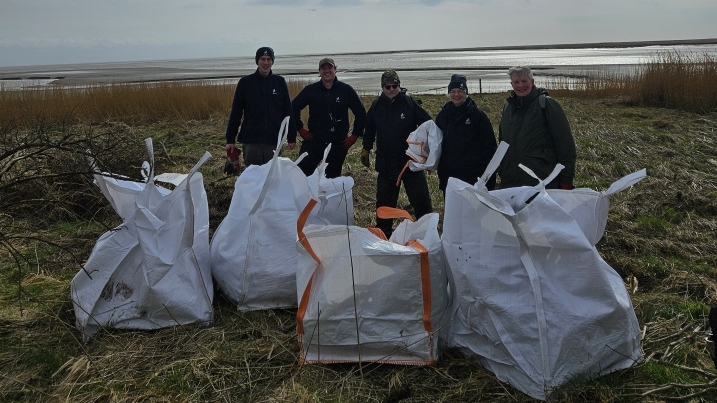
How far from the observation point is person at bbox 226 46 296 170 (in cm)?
494

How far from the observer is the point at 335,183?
143 inches

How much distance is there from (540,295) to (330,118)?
3116 millimetres

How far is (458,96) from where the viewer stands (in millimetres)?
3949

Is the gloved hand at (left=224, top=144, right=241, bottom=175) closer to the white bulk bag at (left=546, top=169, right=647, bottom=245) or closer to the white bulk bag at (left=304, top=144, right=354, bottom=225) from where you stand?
the white bulk bag at (left=304, top=144, right=354, bottom=225)

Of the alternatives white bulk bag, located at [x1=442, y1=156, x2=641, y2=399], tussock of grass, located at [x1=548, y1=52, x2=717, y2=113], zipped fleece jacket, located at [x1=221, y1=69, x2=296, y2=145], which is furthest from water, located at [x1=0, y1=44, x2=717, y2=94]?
white bulk bag, located at [x1=442, y1=156, x2=641, y2=399]

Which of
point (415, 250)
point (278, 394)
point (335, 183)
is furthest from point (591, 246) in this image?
point (335, 183)

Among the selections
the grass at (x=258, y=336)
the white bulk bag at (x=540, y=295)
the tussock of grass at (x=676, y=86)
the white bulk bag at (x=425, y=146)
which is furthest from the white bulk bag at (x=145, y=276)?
the tussock of grass at (x=676, y=86)

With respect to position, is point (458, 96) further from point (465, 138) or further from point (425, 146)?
point (425, 146)

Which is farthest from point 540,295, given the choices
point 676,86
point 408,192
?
point 676,86

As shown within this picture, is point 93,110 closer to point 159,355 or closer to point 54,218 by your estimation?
point 54,218

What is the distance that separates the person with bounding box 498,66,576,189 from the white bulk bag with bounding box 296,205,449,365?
1.43 metres

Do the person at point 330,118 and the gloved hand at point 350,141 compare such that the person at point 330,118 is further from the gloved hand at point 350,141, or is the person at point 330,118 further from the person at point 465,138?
the person at point 465,138

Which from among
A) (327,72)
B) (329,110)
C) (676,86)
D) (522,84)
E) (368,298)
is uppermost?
(327,72)

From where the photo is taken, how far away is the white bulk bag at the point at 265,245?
3119 millimetres
